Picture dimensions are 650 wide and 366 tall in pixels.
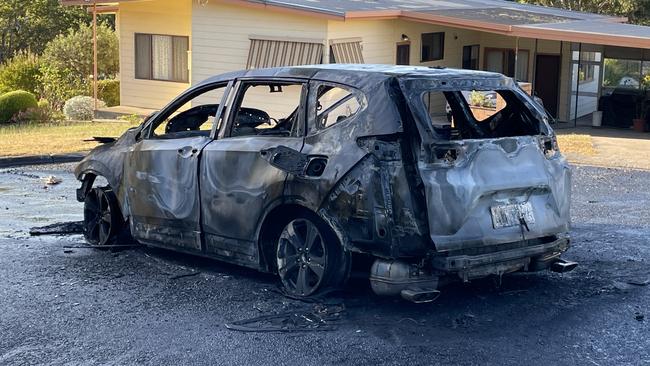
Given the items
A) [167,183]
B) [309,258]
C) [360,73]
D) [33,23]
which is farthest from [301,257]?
[33,23]

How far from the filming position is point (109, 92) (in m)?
30.3

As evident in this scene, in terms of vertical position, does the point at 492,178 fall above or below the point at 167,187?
above

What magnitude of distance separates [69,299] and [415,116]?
2.94 metres

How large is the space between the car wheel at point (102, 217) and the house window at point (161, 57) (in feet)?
57.6

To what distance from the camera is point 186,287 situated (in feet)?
25.4

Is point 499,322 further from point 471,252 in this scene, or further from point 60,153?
point 60,153

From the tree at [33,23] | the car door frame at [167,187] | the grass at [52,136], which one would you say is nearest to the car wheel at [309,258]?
the car door frame at [167,187]

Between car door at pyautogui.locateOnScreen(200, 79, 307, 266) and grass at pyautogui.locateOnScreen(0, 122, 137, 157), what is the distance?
1029 cm

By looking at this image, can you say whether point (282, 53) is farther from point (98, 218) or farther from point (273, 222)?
point (273, 222)

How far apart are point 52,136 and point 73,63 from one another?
37.8 feet

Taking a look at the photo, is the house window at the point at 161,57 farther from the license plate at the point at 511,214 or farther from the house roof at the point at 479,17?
the license plate at the point at 511,214

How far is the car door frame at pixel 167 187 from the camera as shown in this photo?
8094 mm

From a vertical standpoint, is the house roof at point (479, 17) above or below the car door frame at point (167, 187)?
above

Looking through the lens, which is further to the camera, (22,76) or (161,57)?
(22,76)
